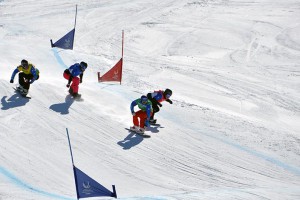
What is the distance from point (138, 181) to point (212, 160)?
2.00m

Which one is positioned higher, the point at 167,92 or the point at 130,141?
the point at 167,92

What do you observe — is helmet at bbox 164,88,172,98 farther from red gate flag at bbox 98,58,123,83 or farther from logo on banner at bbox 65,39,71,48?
logo on banner at bbox 65,39,71,48

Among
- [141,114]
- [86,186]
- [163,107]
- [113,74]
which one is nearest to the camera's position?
[86,186]

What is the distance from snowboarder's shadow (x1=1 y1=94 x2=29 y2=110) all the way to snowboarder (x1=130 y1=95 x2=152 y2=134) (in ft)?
9.32

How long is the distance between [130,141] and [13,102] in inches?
125

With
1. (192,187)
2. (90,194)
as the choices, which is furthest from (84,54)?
(90,194)

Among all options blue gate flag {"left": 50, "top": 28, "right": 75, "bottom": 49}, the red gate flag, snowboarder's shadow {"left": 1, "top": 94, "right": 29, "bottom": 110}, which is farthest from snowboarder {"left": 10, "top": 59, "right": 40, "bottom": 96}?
blue gate flag {"left": 50, "top": 28, "right": 75, "bottom": 49}

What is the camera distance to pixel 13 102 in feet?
36.8

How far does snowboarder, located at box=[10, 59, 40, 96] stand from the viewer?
451 inches

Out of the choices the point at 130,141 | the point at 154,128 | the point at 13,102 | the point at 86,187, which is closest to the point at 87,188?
the point at 86,187

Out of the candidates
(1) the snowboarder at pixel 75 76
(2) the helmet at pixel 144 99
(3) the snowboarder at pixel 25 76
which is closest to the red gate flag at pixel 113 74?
(1) the snowboarder at pixel 75 76

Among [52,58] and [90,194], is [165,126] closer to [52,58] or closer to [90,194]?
[90,194]

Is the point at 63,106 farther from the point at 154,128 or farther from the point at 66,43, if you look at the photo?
the point at 66,43

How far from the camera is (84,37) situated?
17.7m
